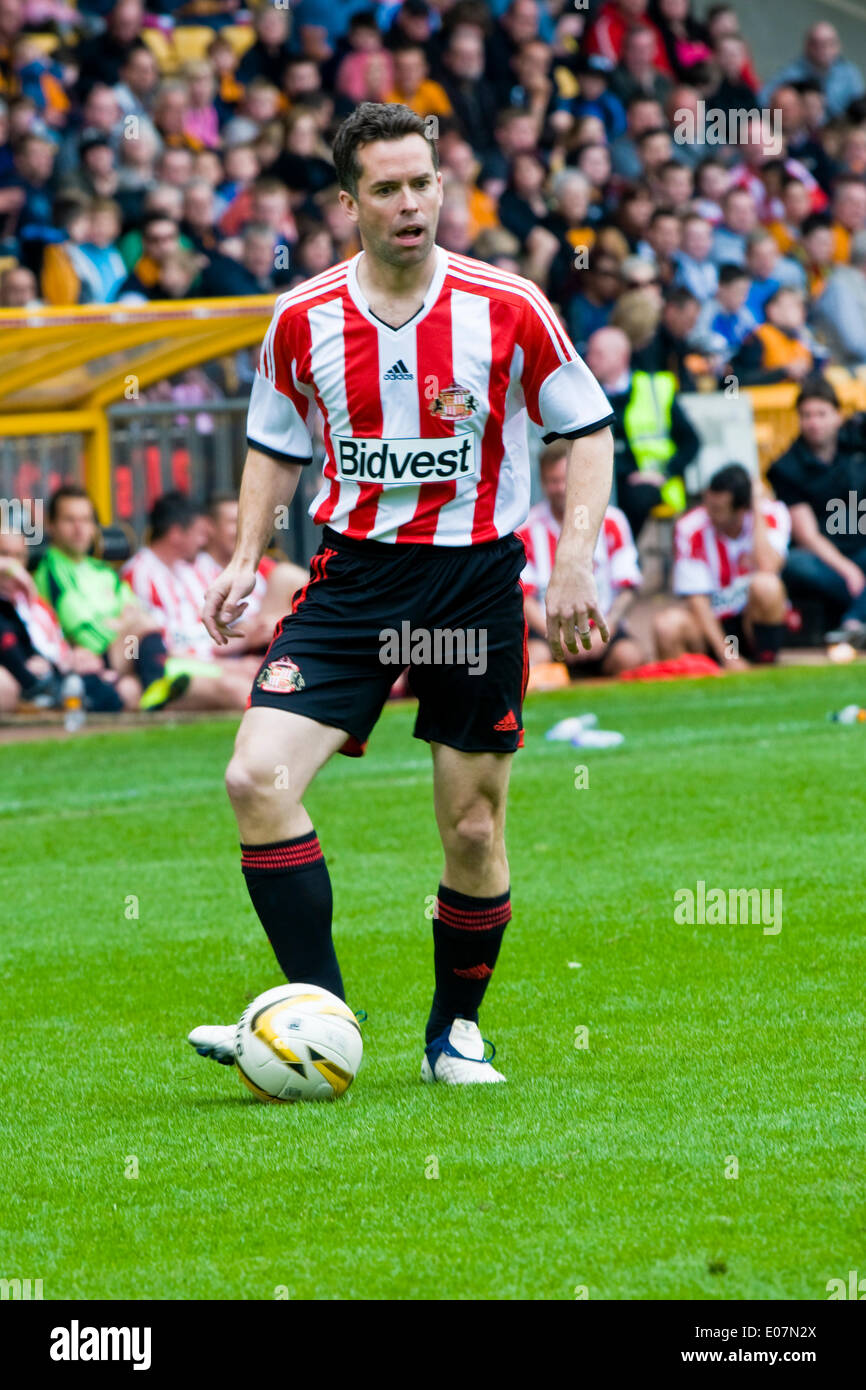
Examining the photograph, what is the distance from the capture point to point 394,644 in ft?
15.3

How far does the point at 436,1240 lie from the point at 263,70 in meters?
14.7

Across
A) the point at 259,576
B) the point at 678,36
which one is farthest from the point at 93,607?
the point at 678,36

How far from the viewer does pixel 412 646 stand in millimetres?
4641

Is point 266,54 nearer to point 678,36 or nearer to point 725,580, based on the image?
point 678,36

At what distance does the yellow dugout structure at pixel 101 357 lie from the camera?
12.4 metres

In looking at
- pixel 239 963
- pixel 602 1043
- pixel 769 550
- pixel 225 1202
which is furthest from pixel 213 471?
pixel 225 1202

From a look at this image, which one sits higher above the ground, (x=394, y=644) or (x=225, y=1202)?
(x=394, y=644)

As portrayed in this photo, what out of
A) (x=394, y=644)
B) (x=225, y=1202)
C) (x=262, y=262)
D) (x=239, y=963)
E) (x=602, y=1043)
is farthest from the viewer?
(x=262, y=262)

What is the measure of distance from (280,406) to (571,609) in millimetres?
857

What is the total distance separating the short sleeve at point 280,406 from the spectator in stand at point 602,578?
7887mm

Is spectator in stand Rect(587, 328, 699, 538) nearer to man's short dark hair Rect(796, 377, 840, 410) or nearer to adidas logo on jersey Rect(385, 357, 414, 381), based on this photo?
man's short dark hair Rect(796, 377, 840, 410)

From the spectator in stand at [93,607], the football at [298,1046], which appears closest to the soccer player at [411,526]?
the football at [298,1046]

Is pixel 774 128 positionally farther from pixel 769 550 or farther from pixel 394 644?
pixel 394 644

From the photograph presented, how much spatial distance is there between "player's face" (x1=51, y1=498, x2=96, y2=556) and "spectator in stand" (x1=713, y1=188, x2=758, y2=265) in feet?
25.7
